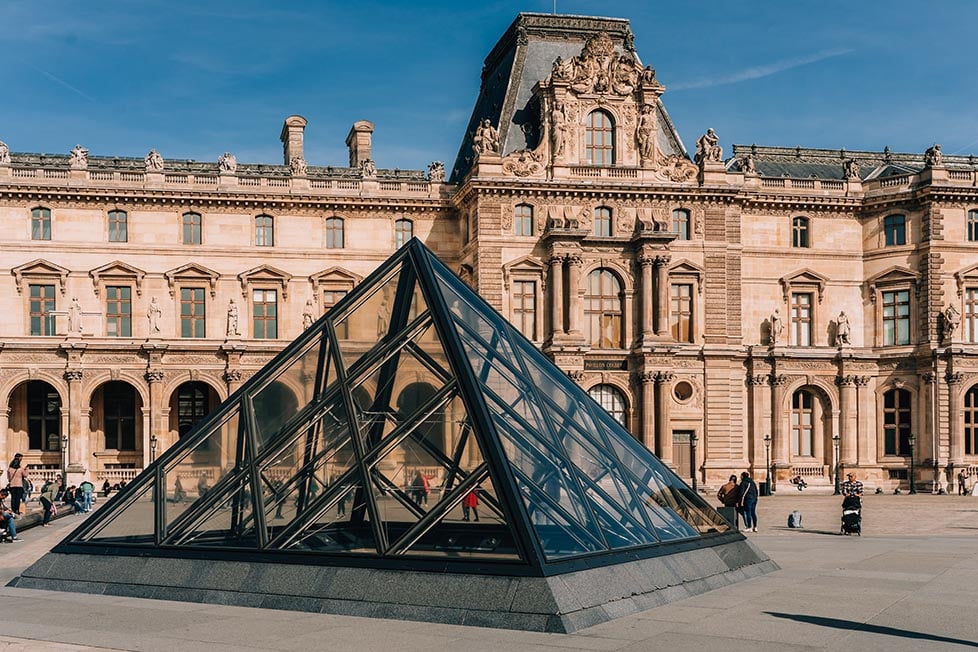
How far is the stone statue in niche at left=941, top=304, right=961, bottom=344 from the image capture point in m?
52.9

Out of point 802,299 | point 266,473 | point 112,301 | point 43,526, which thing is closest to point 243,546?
point 266,473

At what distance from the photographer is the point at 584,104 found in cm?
5216

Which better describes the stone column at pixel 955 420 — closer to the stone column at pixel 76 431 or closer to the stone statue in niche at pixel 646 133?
the stone statue in niche at pixel 646 133

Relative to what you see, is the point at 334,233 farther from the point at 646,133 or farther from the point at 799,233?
the point at 799,233

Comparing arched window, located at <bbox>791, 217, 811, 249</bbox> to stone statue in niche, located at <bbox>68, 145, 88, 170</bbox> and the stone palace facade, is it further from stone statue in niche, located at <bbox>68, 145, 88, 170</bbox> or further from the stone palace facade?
stone statue in niche, located at <bbox>68, 145, 88, 170</bbox>

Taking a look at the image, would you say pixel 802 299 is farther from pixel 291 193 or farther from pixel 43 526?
pixel 43 526

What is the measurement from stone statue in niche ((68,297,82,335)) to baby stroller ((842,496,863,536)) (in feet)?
110

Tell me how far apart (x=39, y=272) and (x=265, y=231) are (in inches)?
367

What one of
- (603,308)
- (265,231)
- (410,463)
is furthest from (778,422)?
(410,463)

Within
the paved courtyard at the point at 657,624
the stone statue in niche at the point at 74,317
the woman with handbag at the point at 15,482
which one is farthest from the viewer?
the stone statue in niche at the point at 74,317

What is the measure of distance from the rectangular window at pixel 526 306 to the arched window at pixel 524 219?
2141mm

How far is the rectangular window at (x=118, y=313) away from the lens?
5241 cm

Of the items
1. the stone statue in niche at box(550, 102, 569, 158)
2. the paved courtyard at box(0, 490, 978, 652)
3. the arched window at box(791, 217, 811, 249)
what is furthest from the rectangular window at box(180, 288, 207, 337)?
the paved courtyard at box(0, 490, 978, 652)

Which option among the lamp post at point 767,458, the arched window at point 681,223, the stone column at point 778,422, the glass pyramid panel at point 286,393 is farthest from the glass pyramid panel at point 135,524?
the stone column at point 778,422
